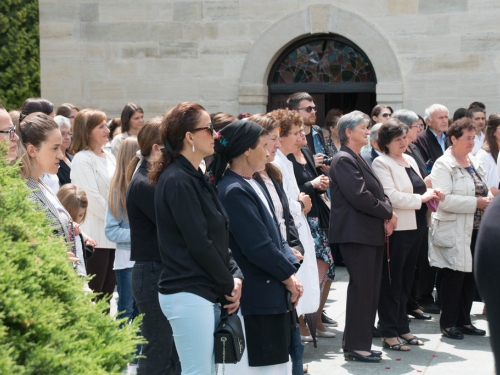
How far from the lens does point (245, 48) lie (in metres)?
13.0

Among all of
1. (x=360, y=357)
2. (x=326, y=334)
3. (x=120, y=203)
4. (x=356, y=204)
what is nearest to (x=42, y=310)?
(x=120, y=203)

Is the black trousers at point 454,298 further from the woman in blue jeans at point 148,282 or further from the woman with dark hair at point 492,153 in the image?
the woman in blue jeans at point 148,282

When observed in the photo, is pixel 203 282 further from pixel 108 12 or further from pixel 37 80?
pixel 37 80

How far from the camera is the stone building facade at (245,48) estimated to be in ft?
39.8

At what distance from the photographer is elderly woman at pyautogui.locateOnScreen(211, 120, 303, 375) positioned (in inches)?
192

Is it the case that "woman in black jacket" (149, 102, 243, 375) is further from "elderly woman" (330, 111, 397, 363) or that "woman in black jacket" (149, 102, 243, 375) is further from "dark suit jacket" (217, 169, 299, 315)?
"elderly woman" (330, 111, 397, 363)

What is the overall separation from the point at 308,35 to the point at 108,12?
3.42 metres

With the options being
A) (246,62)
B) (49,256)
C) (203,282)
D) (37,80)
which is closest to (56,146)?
(203,282)

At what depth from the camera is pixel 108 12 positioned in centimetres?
1335

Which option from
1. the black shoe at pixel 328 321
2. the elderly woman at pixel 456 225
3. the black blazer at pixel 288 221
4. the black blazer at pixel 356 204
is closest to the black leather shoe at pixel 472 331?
the elderly woman at pixel 456 225

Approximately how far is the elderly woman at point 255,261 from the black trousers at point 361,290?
1.75 meters

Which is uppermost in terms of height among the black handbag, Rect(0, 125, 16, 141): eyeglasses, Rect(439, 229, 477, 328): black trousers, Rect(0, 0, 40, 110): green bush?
Rect(0, 0, 40, 110): green bush

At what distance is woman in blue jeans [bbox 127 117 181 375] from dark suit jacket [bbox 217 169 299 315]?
512mm

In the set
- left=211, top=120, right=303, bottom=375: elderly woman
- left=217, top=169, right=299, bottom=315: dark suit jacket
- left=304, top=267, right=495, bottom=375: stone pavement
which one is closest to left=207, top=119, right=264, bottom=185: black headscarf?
left=211, top=120, right=303, bottom=375: elderly woman
